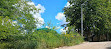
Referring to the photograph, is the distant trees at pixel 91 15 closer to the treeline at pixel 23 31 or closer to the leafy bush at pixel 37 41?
the treeline at pixel 23 31

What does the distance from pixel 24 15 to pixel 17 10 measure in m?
0.89

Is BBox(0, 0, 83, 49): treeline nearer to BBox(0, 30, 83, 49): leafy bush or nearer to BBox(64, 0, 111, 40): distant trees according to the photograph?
BBox(0, 30, 83, 49): leafy bush

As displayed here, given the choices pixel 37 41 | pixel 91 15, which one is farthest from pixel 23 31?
pixel 91 15

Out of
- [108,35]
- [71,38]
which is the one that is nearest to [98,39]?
[108,35]

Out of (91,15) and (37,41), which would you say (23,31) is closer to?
(37,41)

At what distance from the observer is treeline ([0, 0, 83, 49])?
8.03 meters

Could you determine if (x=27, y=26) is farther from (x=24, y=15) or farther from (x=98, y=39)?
(x=98, y=39)

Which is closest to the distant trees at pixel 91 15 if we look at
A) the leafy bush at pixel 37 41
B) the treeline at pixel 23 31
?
the treeline at pixel 23 31

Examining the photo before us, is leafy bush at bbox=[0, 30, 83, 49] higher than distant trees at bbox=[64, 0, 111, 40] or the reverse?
the reverse

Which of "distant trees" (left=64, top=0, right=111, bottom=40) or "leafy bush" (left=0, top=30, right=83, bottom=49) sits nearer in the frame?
"leafy bush" (left=0, top=30, right=83, bottom=49)

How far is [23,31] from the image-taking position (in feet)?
29.6

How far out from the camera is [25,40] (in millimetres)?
8930

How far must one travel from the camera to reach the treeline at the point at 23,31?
8.03 metres

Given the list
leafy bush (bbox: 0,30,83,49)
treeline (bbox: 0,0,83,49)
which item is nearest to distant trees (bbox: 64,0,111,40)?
treeline (bbox: 0,0,83,49)
